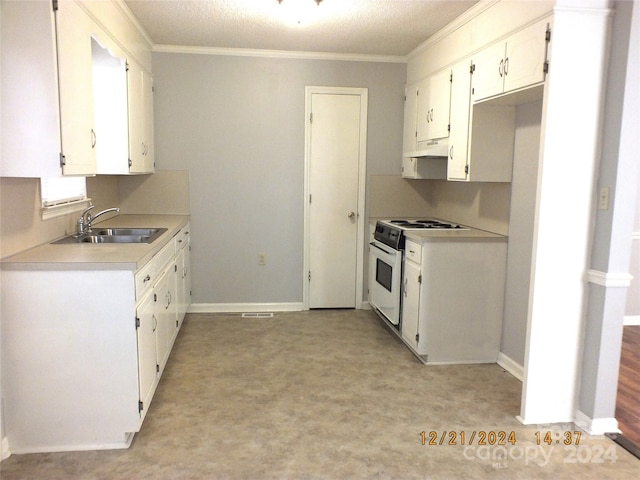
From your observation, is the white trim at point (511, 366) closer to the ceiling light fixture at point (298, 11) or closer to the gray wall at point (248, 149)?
the gray wall at point (248, 149)

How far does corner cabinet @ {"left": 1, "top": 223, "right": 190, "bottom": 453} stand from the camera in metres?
2.21

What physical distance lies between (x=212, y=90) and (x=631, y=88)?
3372mm

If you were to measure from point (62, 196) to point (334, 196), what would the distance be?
246 cm

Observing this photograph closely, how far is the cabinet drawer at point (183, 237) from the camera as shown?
12.6 ft

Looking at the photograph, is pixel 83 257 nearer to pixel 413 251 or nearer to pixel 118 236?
pixel 118 236

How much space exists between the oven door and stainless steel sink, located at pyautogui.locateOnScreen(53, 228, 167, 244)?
1.81 meters

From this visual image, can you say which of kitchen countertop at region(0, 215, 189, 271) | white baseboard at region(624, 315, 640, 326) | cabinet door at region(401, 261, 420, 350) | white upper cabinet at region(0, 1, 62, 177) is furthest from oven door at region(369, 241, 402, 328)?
white upper cabinet at region(0, 1, 62, 177)

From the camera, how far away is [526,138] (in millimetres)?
3164

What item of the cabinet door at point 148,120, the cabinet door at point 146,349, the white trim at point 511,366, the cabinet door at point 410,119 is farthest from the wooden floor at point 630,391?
the cabinet door at point 148,120

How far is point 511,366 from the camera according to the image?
10.9 ft

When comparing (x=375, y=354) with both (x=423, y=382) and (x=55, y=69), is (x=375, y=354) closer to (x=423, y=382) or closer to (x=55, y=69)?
(x=423, y=382)

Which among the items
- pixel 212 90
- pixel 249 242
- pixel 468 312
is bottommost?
pixel 468 312

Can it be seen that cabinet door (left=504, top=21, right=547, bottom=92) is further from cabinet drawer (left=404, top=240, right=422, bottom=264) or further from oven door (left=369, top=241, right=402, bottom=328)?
oven door (left=369, top=241, right=402, bottom=328)

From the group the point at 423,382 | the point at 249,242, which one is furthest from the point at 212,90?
the point at 423,382
